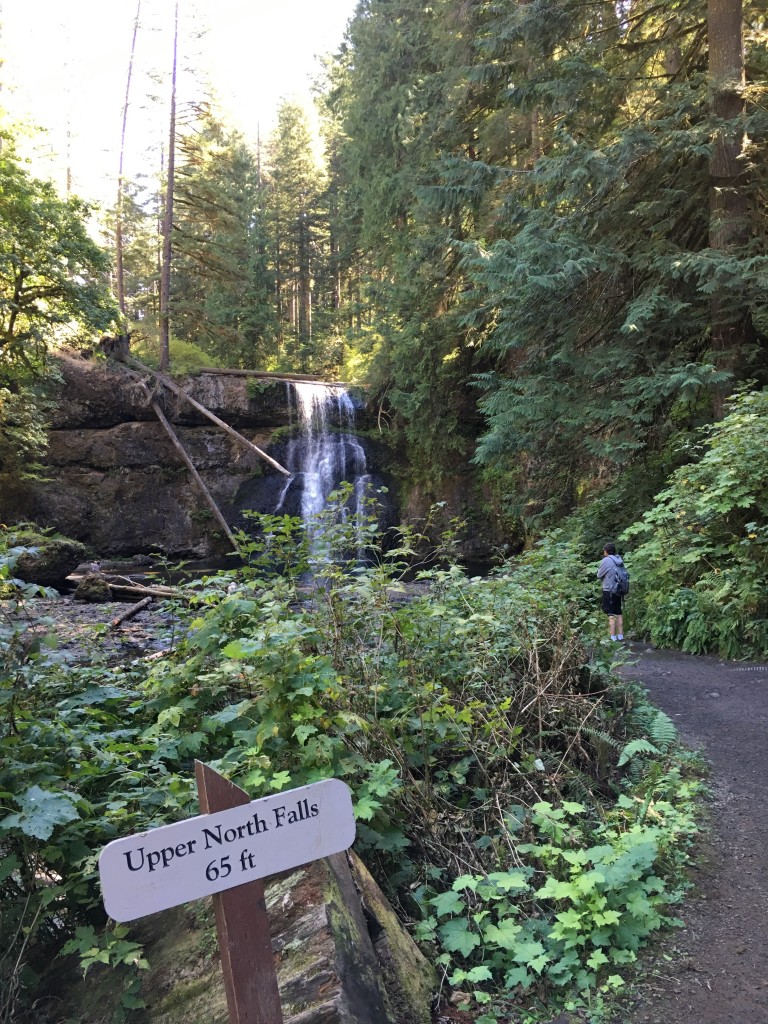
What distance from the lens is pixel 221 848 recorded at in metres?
1.57

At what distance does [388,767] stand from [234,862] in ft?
5.78

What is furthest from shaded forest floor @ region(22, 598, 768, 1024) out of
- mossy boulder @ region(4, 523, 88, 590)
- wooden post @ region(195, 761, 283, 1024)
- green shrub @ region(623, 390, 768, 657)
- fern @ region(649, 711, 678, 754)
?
mossy boulder @ region(4, 523, 88, 590)

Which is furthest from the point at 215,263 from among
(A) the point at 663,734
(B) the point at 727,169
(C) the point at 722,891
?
(C) the point at 722,891

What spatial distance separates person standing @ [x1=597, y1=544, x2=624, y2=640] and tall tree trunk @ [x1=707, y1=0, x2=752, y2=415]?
3216 mm

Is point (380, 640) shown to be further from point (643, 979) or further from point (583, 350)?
point (583, 350)

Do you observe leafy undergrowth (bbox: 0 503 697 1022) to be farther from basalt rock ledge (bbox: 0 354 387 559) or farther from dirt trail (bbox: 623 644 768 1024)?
basalt rock ledge (bbox: 0 354 387 559)

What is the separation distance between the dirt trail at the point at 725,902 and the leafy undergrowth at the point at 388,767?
14cm

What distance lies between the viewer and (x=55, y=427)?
2067 cm

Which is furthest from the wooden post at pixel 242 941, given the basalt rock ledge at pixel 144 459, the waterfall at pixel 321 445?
the basalt rock ledge at pixel 144 459

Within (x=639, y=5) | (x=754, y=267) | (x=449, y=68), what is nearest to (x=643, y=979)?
(x=754, y=267)

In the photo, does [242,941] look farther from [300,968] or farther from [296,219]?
[296,219]

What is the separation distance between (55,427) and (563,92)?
55.6 ft

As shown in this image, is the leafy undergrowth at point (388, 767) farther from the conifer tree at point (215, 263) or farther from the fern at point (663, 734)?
the conifer tree at point (215, 263)

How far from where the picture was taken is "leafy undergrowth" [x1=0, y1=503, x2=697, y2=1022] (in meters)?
2.67
